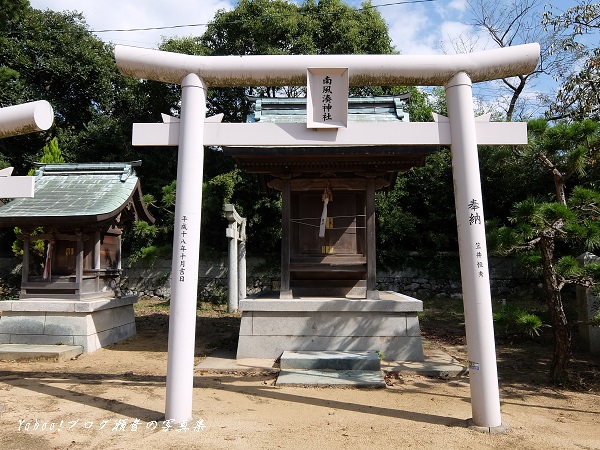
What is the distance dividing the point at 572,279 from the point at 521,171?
1208cm

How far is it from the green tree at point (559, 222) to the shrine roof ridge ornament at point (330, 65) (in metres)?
1.51

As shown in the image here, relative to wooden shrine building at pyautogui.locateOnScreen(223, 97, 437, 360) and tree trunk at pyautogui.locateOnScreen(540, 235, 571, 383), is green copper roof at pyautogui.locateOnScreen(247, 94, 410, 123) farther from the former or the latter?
tree trunk at pyautogui.locateOnScreen(540, 235, 571, 383)

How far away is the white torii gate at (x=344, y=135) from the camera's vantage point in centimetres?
475

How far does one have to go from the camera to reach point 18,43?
20.9 meters

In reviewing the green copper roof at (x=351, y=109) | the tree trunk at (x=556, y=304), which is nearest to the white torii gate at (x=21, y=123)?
the green copper roof at (x=351, y=109)

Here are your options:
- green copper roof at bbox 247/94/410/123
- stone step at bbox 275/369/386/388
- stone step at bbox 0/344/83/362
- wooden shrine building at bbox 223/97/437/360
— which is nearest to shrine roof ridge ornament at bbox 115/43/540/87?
wooden shrine building at bbox 223/97/437/360

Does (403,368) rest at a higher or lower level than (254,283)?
lower

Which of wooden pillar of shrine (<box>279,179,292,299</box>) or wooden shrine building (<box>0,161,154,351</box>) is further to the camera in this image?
wooden shrine building (<box>0,161,154,351</box>)

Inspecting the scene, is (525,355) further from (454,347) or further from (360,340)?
(360,340)

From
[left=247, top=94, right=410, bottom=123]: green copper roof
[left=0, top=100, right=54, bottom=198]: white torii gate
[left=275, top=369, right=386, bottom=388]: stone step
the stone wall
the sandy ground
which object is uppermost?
[left=247, top=94, right=410, bottom=123]: green copper roof

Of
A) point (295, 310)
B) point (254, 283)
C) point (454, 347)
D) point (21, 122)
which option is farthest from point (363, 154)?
point (254, 283)

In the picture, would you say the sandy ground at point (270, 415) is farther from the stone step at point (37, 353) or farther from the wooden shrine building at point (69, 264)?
the wooden shrine building at point (69, 264)

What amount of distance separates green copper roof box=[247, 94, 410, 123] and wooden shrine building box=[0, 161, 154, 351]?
369 centimetres

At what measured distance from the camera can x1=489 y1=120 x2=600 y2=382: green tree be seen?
5.90 meters
